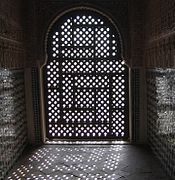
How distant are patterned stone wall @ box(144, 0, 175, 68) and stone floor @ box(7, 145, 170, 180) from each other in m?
1.67

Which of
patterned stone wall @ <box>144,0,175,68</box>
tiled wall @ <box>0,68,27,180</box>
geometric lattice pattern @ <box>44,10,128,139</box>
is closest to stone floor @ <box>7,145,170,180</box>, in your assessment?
tiled wall @ <box>0,68,27,180</box>

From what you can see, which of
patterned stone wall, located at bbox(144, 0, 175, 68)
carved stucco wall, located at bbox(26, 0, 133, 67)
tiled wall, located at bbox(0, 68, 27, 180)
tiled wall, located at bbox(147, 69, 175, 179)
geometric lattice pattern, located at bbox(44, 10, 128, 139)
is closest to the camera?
patterned stone wall, located at bbox(144, 0, 175, 68)

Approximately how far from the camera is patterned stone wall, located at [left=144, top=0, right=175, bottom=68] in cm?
461

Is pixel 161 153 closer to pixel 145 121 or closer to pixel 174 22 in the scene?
pixel 145 121

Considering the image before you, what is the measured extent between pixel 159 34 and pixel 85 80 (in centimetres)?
215

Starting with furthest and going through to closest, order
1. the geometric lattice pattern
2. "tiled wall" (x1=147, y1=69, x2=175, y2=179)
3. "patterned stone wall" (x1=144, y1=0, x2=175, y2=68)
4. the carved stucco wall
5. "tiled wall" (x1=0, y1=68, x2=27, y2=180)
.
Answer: the geometric lattice pattern → the carved stucco wall → "tiled wall" (x1=0, y1=68, x2=27, y2=180) → "tiled wall" (x1=147, y1=69, x2=175, y2=179) → "patterned stone wall" (x1=144, y1=0, x2=175, y2=68)

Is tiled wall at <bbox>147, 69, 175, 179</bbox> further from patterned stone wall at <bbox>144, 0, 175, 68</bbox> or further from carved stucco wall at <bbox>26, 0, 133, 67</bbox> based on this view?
carved stucco wall at <bbox>26, 0, 133, 67</bbox>

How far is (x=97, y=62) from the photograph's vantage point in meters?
6.89

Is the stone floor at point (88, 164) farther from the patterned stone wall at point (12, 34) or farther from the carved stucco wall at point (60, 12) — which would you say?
the carved stucco wall at point (60, 12)

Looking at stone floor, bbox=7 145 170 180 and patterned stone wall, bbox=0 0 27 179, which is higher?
patterned stone wall, bbox=0 0 27 179

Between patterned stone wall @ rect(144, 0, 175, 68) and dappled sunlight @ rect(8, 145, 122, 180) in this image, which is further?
dappled sunlight @ rect(8, 145, 122, 180)

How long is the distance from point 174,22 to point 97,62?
2.65 m

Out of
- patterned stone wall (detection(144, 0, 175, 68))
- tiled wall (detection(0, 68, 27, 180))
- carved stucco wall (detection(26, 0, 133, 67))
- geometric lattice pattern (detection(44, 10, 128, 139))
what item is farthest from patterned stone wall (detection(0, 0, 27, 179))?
→ patterned stone wall (detection(144, 0, 175, 68))

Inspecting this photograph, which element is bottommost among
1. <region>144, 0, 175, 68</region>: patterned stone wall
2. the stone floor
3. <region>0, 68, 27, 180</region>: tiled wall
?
the stone floor
